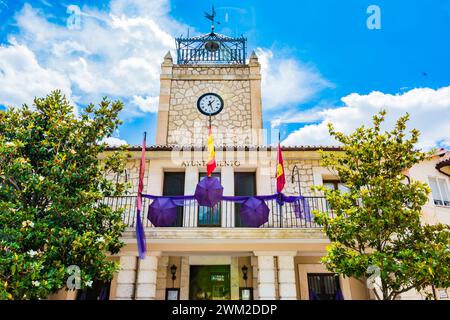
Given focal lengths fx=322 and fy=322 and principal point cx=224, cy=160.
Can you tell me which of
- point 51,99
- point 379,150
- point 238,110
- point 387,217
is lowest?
point 387,217

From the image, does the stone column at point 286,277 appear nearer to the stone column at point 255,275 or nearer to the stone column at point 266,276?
the stone column at point 266,276

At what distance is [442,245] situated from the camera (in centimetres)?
717

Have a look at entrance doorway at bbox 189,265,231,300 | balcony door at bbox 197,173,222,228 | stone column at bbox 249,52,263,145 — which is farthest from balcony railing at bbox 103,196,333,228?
stone column at bbox 249,52,263,145

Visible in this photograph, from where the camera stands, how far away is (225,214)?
35.4ft

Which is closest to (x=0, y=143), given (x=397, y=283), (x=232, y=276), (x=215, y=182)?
(x=215, y=182)

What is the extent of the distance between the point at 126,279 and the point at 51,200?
11.2ft

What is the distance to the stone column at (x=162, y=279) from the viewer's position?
1079 cm

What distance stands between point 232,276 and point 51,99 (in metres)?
8.16

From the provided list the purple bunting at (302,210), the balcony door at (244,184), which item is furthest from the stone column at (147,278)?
the purple bunting at (302,210)

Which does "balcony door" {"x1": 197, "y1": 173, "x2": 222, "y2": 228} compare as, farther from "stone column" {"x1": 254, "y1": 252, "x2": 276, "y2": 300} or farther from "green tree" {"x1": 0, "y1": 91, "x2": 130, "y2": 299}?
"green tree" {"x1": 0, "y1": 91, "x2": 130, "y2": 299}

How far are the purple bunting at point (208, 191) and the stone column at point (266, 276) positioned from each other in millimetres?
2284

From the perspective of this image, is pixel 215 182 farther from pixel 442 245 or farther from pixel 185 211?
pixel 442 245

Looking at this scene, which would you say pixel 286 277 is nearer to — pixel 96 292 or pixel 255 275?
pixel 255 275

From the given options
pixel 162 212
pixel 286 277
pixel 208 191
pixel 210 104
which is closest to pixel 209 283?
pixel 286 277
